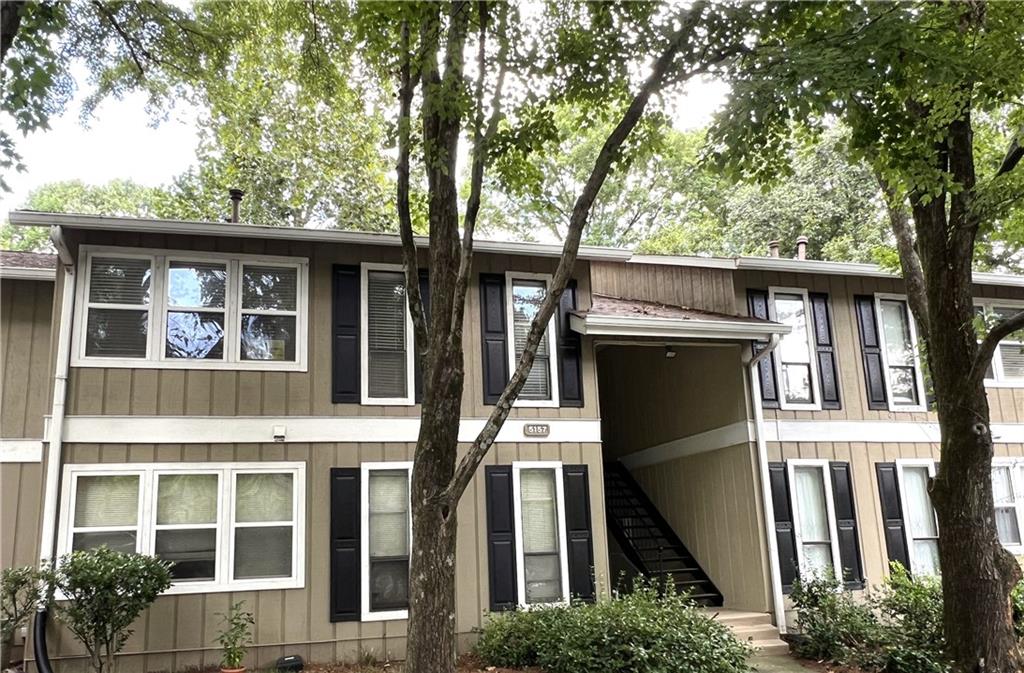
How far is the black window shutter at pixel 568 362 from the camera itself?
391 inches

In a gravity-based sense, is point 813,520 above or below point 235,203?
below

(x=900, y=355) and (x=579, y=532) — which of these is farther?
(x=900, y=355)

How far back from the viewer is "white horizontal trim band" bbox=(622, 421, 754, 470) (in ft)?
35.7

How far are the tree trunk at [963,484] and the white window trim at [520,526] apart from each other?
3.96m

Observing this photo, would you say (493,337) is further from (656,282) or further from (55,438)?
(55,438)

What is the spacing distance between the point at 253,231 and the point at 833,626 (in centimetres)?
805

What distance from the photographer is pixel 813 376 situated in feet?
37.5

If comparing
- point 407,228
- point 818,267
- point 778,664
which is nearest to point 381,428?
point 407,228

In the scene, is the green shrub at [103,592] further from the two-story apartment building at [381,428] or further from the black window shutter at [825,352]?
the black window shutter at [825,352]

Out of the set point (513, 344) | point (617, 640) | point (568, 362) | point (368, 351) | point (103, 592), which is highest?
point (513, 344)

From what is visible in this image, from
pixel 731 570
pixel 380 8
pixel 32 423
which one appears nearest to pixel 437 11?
pixel 380 8

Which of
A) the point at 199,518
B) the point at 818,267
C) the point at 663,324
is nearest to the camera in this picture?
the point at 199,518

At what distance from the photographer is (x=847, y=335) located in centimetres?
1170

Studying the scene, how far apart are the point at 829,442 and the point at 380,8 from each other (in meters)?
8.39
